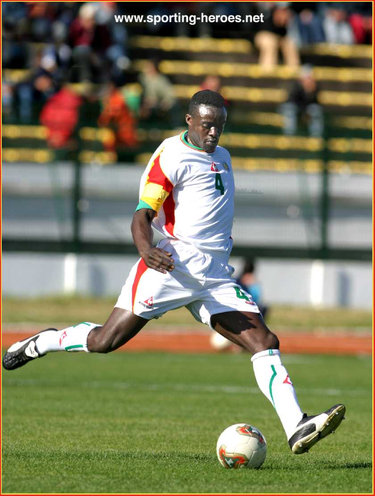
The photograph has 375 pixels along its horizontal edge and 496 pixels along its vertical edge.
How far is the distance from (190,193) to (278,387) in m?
1.52

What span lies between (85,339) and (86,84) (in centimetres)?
1815

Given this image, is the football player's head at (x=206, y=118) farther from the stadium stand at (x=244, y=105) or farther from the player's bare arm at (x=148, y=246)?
the stadium stand at (x=244, y=105)

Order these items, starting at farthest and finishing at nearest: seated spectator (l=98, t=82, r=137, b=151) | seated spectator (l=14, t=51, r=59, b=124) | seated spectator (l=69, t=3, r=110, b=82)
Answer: seated spectator (l=69, t=3, r=110, b=82)
seated spectator (l=14, t=51, r=59, b=124)
seated spectator (l=98, t=82, r=137, b=151)

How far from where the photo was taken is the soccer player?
26.6 ft

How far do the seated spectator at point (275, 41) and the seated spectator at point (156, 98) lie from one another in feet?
12.5

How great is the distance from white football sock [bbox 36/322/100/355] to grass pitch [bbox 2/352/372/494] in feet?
2.53

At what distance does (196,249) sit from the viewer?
8.20m

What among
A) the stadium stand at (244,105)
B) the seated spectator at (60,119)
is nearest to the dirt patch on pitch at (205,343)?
the stadium stand at (244,105)

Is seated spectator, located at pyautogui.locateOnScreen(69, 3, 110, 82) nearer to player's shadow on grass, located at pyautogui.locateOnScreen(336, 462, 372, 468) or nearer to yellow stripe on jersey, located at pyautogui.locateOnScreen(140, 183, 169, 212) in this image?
yellow stripe on jersey, located at pyautogui.locateOnScreen(140, 183, 169, 212)

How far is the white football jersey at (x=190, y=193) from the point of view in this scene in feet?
26.7

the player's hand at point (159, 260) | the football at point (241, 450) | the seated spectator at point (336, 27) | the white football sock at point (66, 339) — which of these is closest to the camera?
the player's hand at point (159, 260)

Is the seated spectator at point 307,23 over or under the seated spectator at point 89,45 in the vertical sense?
over

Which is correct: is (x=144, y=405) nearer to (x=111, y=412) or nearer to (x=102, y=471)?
(x=111, y=412)

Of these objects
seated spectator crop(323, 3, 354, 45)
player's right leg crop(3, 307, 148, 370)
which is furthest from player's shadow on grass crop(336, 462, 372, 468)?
seated spectator crop(323, 3, 354, 45)
